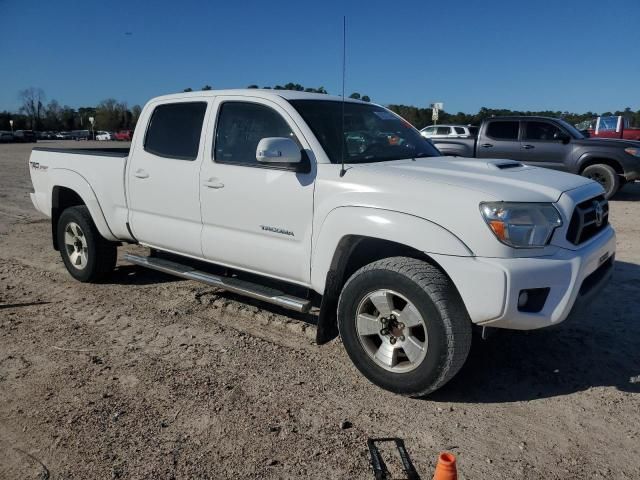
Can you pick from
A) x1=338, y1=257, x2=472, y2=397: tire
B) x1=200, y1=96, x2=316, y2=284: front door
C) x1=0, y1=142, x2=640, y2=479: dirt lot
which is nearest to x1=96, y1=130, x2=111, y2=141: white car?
x1=0, y1=142, x2=640, y2=479: dirt lot

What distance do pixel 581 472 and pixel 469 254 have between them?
3.96 feet

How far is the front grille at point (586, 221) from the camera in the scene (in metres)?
3.21

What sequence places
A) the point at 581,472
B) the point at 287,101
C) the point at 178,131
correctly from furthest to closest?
the point at 178,131 < the point at 287,101 < the point at 581,472

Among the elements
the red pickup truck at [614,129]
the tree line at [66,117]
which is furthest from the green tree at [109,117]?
the red pickup truck at [614,129]

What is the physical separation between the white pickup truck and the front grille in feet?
0.04

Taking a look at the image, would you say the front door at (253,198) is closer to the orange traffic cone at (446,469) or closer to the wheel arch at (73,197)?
the wheel arch at (73,197)

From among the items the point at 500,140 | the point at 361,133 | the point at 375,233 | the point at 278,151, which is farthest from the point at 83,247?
the point at 500,140

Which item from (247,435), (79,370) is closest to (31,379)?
(79,370)

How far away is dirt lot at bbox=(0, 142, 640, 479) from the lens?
2.73 meters

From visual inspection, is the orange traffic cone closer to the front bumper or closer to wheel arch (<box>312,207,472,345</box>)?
the front bumper

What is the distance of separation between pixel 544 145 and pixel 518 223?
34.0 feet

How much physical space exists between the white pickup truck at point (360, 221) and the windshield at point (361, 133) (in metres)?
0.02

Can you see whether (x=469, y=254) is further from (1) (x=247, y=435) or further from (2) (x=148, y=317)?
(2) (x=148, y=317)

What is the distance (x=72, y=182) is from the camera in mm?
5434
